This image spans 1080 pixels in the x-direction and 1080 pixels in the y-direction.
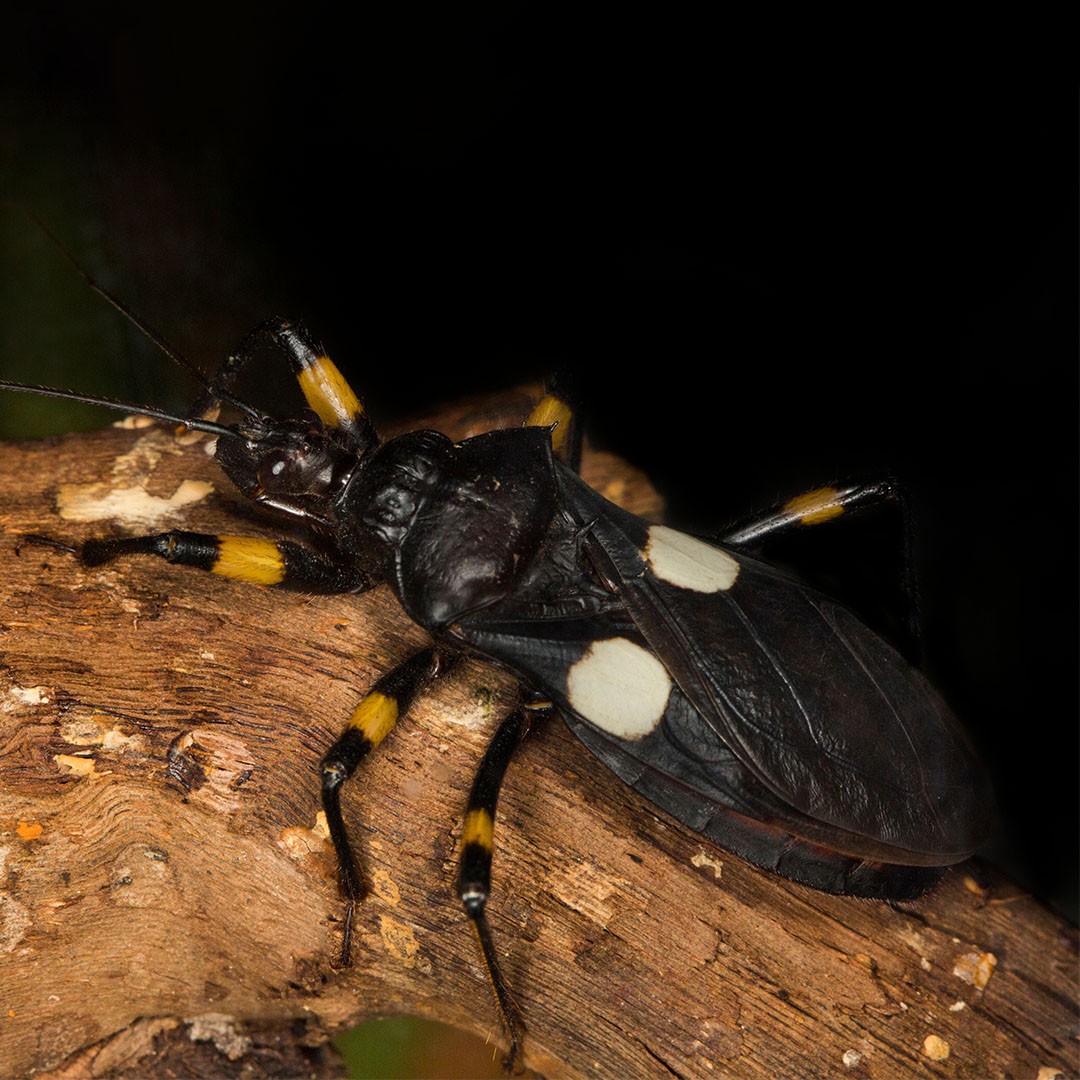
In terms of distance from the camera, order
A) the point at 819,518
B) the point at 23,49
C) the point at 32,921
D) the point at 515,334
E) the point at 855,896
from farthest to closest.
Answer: the point at 515,334
the point at 819,518
the point at 23,49
the point at 855,896
the point at 32,921

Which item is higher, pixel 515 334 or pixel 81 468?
pixel 515 334

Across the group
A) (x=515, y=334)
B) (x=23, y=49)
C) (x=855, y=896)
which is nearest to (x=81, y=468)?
(x=23, y=49)

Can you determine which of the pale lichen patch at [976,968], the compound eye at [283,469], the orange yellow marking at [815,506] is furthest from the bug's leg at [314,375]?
the pale lichen patch at [976,968]

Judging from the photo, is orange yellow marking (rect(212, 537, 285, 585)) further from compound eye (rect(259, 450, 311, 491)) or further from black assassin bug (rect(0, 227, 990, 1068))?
compound eye (rect(259, 450, 311, 491))

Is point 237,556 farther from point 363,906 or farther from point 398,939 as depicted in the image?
point 398,939

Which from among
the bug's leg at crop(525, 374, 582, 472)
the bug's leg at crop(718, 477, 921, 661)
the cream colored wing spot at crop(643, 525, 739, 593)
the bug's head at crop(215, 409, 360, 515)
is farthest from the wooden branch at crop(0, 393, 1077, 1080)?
the bug's leg at crop(525, 374, 582, 472)

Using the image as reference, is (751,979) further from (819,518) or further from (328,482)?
(328,482)

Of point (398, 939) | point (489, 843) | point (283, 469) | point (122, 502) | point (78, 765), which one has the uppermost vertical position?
point (283, 469)

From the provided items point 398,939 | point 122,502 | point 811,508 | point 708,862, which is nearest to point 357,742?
point 398,939
